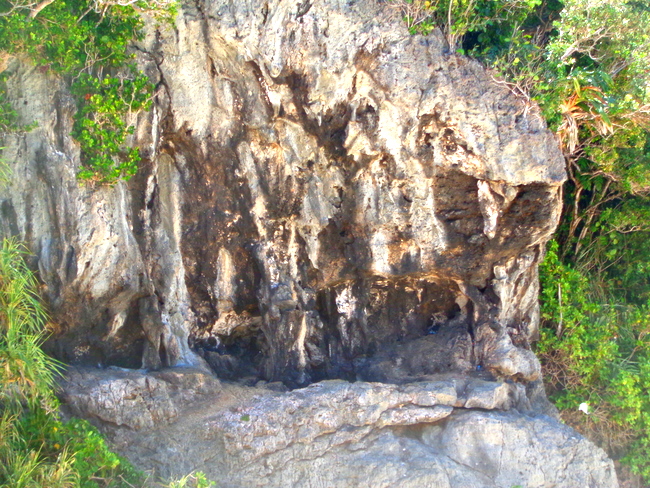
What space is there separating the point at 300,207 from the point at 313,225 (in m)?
0.25

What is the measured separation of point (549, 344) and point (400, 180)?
3.20 metres

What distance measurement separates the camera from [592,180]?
27.7ft

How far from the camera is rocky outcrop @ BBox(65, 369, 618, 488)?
594 cm

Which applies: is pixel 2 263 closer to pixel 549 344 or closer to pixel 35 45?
pixel 35 45

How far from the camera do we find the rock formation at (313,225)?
6.28 m

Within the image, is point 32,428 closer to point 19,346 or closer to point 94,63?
point 19,346

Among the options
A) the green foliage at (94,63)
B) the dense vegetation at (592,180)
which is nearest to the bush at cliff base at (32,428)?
the green foliage at (94,63)

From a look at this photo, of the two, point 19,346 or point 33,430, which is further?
point 19,346

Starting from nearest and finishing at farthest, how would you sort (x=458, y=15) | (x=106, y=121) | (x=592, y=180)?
(x=106, y=121) → (x=458, y=15) → (x=592, y=180)

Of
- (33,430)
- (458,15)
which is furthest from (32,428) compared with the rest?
(458,15)

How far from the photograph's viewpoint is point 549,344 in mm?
8109

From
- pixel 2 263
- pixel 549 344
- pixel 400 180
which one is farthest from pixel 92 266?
pixel 549 344

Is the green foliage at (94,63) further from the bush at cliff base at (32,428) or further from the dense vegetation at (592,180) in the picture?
the dense vegetation at (592,180)

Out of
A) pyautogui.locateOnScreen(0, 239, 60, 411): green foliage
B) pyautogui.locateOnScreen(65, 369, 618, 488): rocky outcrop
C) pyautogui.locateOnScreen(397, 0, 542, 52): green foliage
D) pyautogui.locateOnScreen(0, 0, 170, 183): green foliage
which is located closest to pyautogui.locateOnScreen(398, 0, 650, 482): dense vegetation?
pyautogui.locateOnScreen(397, 0, 542, 52): green foliage
